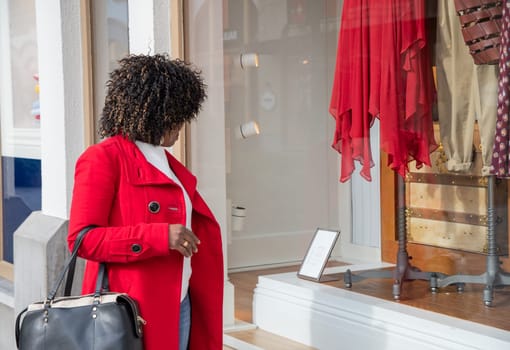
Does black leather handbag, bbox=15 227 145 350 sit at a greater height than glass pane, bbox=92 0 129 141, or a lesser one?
lesser

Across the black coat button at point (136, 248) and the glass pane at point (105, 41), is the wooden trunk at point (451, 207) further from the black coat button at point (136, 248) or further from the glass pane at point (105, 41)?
the glass pane at point (105, 41)

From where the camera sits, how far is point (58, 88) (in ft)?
14.6

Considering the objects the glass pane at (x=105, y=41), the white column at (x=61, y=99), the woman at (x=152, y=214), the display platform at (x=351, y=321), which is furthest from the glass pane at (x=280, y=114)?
the woman at (x=152, y=214)

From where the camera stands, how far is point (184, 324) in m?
2.52

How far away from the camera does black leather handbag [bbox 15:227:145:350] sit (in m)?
2.24

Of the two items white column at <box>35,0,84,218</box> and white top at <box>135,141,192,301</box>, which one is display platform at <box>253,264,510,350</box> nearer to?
white column at <box>35,0,84,218</box>

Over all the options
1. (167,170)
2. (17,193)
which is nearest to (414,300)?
(167,170)

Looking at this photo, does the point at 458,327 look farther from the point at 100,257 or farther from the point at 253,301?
the point at 100,257

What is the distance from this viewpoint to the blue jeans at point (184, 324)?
251 cm

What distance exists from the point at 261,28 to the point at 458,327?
5.11 ft

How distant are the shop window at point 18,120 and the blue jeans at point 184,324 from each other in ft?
A: 10.3

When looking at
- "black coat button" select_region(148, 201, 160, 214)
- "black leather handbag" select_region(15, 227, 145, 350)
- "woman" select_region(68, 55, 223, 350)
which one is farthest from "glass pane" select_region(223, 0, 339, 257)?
"black leather handbag" select_region(15, 227, 145, 350)

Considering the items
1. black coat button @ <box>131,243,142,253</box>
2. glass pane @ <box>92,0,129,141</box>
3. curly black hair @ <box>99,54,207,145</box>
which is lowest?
black coat button @ <box>131,243,142,253</box>

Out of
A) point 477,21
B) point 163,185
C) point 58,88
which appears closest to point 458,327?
point 477,21
